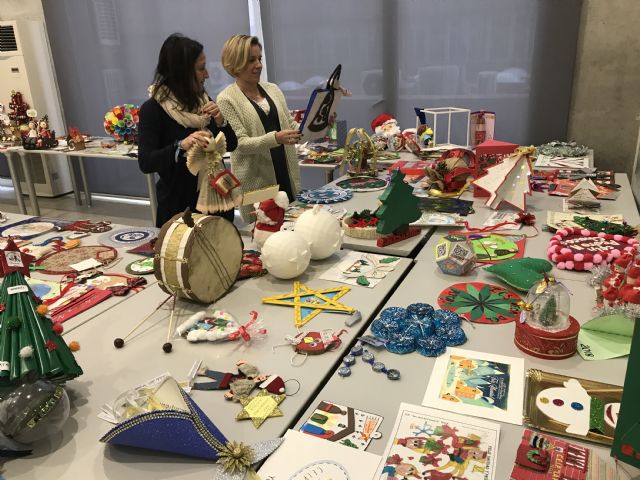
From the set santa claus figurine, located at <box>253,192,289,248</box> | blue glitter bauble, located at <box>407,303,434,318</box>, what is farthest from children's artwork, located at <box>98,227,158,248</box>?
blue glitter bauble, located at <box>407,303,434,318</box>

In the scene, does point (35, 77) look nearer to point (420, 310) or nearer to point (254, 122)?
point (254, 122)

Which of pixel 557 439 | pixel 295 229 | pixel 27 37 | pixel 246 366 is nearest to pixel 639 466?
pixel 557 439

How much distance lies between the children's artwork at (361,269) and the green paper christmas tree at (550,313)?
0.53 metres

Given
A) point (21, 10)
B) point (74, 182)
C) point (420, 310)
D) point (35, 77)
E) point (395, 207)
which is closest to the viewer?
point (420, 310)

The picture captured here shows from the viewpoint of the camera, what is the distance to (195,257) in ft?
4.67

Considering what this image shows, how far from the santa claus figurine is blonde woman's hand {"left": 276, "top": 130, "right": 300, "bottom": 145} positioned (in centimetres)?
81

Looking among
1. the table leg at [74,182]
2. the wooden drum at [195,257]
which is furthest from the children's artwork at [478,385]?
the table leg at [74,182]

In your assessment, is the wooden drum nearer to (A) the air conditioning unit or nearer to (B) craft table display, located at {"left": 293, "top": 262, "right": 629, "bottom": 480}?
(B) craft table display, located at {"left": 293, "top": 262, "right": 629, "bottom": 480}

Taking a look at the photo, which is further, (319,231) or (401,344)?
(319,231)

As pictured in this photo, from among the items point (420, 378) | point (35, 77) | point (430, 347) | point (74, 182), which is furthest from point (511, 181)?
point (35, 77)

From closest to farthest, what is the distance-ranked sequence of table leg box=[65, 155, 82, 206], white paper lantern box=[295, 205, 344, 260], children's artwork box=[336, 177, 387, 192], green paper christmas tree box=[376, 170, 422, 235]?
white paper lantern box=[295, 205, 344, 260], green paper christmas tree box=[376, 170, 422, 235], children's artwork box=[336, 177, 387, 192], table leg box=[65, 155, 82, 206]

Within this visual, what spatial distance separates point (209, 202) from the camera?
5.38ft

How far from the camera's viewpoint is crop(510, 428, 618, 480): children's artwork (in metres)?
0.86

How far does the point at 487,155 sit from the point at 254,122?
1192 millimetres
